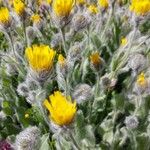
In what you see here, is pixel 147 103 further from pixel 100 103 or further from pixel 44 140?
pixel 44 140

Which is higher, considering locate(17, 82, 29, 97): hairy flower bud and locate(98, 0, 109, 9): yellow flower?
locate(98, 0, 109, 9): yellow flower

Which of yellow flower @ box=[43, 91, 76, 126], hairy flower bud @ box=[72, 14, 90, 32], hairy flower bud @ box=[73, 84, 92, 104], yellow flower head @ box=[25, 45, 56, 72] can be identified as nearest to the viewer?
yellow flower @ box=[43, 91, 76, 126]

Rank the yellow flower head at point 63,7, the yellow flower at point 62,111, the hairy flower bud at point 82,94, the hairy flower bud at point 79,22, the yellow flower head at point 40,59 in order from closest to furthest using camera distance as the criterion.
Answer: the yellow flower at point 62,111 → the yellow flower head at point 40,59 → the yellow flower head at point 63,7 → the hairy flower bud at point 82,94 → the hairy flower bud at point 79,22

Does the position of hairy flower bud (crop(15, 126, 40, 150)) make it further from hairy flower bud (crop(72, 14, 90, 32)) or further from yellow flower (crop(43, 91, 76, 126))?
hairy flower bud (crop(72, 14, 90, 32))

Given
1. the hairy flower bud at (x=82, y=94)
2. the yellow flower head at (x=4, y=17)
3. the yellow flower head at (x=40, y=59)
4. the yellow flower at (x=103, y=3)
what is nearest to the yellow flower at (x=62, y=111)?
the yellow flower head at (x=40, y=59)

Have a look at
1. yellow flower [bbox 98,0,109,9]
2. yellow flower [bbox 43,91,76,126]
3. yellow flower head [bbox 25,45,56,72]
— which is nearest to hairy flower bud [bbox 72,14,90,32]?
yellow flower [bbox 98,0,109,9]

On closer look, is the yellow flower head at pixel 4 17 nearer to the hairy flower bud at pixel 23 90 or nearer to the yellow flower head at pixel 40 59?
the hairy flower bud at pixel 23 90

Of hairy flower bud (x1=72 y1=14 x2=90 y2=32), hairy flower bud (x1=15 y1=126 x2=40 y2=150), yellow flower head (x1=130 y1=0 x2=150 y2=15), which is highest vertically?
hairy flower bud (x1=72 y1=14 x2=90 y2=32)

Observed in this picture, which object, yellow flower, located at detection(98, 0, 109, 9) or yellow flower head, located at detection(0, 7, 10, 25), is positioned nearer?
yellow flower head, located at detection(0, 7, 10, 25)

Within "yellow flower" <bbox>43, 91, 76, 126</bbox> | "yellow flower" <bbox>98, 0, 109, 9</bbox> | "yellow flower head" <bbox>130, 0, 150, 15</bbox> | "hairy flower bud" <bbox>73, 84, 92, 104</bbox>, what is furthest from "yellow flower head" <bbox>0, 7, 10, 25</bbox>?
"yellow flower" <bbox>43, 91, 76, 126</bbox>

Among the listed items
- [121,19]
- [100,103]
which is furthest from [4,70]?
[121,19]

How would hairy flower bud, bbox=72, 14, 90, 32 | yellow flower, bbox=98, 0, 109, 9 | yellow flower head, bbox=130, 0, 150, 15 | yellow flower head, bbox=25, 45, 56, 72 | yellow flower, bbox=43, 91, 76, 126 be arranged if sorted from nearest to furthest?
yellow flower, bbox=43, 91, 76, 126 → yellow flower head, bbox=25, 45, 56, 72 → yellow flower head, bbox=130, 0, 150, 15 → hairy flower bud, bbox=72, 14, 90, 32 → yellow flower, bbox=98, 0, 109, 9
